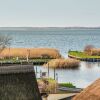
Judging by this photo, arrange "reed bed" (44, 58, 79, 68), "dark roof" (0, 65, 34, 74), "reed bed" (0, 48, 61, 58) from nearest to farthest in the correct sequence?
"dark roof" (0, 65, 34, 74) → "reed bed" (44, 58, 79, 68) → "reed bed" (0, 48, 61, 58)

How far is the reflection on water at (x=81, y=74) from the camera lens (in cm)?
6804

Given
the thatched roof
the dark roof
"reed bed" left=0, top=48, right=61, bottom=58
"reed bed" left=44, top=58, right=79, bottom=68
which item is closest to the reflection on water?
"reed bed" left=44, top=58, right=79, bottom=68

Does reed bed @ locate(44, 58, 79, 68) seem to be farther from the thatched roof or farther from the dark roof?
the thatched roof

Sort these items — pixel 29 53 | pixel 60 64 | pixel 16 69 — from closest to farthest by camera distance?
pixel 16 69 < pixel 60 64 < pixel 29 53

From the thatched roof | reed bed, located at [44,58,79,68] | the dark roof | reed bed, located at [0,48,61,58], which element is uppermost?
the dark roof

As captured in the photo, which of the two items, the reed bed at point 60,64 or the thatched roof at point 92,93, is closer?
the thatched roof at point 92,93

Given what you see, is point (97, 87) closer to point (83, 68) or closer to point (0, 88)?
point (0, 88)

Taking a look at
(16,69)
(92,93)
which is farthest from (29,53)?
(92,93)

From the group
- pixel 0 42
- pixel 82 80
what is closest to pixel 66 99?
pixel 82 80

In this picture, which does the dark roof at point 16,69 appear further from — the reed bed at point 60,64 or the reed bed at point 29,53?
the reed bed at point 29,53

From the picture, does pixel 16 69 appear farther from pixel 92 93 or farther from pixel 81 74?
pixel 81 74

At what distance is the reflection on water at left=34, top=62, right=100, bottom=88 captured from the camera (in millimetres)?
68044

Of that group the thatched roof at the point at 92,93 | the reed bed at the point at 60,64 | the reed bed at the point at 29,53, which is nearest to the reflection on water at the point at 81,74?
the reed bed at the point at 60,64

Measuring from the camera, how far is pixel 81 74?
78.6 meters
